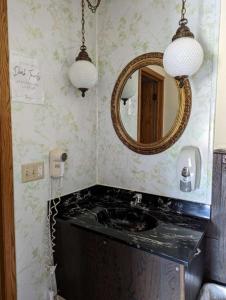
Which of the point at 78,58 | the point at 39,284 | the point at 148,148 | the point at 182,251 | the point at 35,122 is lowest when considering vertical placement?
the point at 39,284

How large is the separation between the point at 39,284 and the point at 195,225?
99 cm

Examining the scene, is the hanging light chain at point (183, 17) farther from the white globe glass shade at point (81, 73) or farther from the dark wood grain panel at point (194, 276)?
the dark wood grain panel at point (194, 276)

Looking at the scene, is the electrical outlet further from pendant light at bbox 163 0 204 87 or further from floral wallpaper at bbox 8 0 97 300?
pendant light at bbox 163 0 204 87

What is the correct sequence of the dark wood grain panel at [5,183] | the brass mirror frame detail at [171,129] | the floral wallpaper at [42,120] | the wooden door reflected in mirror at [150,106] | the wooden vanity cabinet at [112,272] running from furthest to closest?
the wooden door reflected in mirror at [150,106] < the brass mirror frame detail at [171,129] < the floral wallpaper at [42,120] < the dark wood grain panel at [5,183] < the wooden vanity cabinet at [112,272]

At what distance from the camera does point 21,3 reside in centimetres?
127

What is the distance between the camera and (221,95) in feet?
4.55

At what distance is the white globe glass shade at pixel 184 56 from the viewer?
1.20m

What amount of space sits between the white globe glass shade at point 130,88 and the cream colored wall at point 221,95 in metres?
0.54

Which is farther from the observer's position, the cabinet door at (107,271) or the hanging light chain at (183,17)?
the hanging light chain at (183,17)

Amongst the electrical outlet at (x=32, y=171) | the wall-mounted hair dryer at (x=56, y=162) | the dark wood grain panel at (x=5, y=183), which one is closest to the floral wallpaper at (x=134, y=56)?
the wall-mounted hair dryer at (x=56, y=162)

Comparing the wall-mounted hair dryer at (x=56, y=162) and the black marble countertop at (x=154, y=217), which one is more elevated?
the wall-mounted hair dryer at (x=56, y=162)

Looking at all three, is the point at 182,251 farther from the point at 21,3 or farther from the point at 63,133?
the point at 21,3

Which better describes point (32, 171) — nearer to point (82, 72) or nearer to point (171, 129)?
point (82, 72)

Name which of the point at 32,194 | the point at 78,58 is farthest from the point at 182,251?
the point at 78,58
